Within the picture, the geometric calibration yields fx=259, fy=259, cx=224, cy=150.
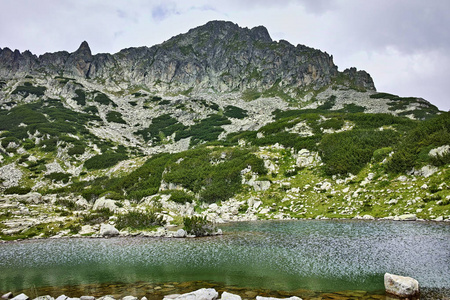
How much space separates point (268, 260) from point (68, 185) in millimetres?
82856

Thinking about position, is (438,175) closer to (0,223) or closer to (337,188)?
(337,188)

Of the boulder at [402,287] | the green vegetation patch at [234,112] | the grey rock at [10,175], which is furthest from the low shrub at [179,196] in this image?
the green vegetation patch at [234,112]

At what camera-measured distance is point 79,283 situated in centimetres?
1917

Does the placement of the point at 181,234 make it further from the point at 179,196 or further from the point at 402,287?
the point at 402,287

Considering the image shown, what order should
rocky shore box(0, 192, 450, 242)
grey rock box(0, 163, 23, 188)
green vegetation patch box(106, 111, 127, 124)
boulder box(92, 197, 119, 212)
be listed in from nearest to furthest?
rocky shore box(0, 192, 450, 242), boulder box(92, 197, 119, 212), grey rock box(0, 163, 23, 188), green vegetation patch box(106, 111, 127, 124)

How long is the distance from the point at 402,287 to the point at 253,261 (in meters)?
11.3

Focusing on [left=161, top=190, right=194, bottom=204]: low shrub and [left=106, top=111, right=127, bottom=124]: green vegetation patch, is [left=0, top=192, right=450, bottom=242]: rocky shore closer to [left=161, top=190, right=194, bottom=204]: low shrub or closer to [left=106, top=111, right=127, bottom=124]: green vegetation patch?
[left=161, top=190, right=194, bottom=204]: low shrub

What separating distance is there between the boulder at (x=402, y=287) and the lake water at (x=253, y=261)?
0.72 m

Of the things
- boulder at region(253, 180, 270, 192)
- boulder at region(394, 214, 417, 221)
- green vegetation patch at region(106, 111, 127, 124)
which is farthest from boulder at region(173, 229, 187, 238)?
green vegetation patch at region(106, 111, 127, 124)

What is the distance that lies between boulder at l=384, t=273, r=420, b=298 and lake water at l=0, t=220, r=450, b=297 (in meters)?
0.72

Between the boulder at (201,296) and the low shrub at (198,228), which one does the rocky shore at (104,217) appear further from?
the boulder at (201,296)

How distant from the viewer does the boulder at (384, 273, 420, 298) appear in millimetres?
13766

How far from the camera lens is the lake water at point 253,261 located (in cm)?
1731

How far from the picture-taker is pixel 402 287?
547 inches
